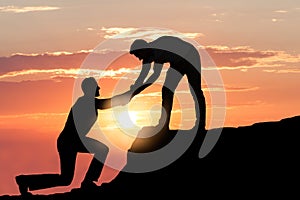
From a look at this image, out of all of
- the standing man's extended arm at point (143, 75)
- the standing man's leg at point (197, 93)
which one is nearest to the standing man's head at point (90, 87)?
the standing man's extended arm at point (143, 75)

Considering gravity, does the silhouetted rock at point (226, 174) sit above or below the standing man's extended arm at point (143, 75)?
below

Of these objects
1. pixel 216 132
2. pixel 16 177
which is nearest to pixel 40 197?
pixel 16 177

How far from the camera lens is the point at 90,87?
20.3 metres

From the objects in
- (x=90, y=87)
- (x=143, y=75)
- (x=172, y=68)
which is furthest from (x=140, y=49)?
(x=90, y=87)

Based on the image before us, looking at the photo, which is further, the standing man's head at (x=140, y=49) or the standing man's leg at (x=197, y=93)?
the standing man's leg at (x=197, y=93)

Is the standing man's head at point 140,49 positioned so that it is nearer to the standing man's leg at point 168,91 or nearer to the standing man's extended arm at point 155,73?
the standing man's extended arm at point 155,73

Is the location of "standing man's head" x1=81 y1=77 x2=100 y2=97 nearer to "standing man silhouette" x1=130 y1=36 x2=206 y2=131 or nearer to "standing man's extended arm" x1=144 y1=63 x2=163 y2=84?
"standing man silhouette" x1=130 y1=36 x2=206 y2=131

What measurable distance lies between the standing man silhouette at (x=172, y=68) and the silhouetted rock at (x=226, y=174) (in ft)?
3.67

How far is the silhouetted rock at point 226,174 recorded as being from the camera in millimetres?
20203

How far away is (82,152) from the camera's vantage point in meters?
20.9

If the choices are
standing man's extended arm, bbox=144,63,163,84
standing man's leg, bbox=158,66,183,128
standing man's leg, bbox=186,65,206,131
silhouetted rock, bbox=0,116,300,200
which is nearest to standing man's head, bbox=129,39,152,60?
standing man's extended arm, bbox=144,63,163,84

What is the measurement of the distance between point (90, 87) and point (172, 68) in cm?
228

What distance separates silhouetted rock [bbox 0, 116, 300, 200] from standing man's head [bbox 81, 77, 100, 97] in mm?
2496

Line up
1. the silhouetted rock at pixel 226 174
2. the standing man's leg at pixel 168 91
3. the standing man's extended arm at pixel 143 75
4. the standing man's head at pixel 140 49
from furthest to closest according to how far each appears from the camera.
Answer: the standing man's leg at pixel 168 91 < the standing man's extended arm at pixel 143 75 < the silhouetted rock at pixel 226 174 < the standing man's head at pixel 140 49
